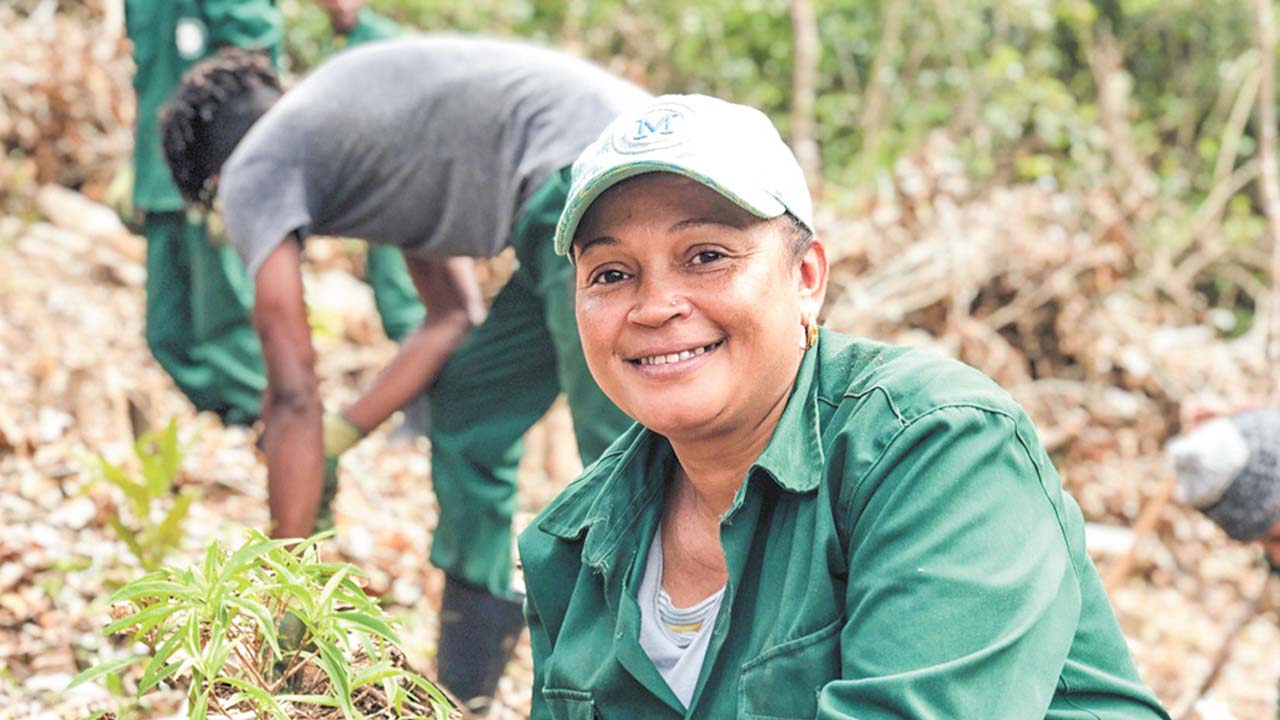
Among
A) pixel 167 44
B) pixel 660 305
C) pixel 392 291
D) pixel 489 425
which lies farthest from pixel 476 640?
pixel 167 44

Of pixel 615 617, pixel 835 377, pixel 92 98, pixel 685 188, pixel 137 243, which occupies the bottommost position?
pixel 137 243

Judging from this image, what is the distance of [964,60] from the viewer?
34.0ft

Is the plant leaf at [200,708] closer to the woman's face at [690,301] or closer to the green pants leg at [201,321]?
the woman's face at [690,301]

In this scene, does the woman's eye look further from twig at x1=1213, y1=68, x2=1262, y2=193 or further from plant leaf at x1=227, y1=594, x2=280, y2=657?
twig at x1=1213, y1=68, x2=1262, y2=193

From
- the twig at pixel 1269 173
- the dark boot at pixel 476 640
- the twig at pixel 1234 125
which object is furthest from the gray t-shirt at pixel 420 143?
the twig at pixel 1234 125

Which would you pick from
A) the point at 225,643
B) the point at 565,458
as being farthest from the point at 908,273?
the point at 225,643

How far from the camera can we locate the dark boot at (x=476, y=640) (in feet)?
11.6

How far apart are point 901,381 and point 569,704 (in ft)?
2.27

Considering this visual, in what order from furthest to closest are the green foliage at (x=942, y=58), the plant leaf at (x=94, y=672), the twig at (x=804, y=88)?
the green foliage at (x=942, y=58) < the twig at (x=804, y=88) < the plant leaf at (x=94, y=672)

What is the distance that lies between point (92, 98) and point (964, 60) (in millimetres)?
6098

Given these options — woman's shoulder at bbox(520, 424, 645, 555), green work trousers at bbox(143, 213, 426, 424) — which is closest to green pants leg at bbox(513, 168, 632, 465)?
woman's shoulder at bbox(520, 424, 645, 555)

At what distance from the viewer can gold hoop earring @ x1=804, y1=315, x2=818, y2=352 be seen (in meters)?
1.94

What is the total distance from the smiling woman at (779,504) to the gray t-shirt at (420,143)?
1.40m

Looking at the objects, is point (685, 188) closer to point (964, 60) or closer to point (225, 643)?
point (225, 643)
